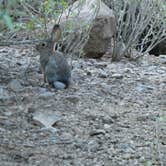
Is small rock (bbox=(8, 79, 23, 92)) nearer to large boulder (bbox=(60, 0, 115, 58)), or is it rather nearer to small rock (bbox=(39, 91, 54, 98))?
small rock (bbox=(39, 91, 54, 98))

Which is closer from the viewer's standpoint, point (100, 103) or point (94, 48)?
point (100, 103)

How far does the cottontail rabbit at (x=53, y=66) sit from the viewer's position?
5.86 meters

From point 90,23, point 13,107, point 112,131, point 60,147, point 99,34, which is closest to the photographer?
point 60,147

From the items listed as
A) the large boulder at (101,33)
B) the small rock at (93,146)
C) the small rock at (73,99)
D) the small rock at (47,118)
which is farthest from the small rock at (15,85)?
the large boulder at (101,33)

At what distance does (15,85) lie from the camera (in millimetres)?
5715

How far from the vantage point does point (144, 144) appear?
14.5 feet

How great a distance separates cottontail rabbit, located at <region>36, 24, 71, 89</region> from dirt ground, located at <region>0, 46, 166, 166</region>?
4.4 inches

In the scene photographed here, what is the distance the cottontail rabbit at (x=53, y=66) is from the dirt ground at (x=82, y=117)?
11 centimetres

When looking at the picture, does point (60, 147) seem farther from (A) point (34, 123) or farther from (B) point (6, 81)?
(B) point (6, 81)

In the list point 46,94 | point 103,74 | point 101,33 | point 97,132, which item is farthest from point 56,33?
point 101,33

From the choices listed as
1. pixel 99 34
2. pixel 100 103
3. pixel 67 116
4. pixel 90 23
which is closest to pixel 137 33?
pixel 99 34

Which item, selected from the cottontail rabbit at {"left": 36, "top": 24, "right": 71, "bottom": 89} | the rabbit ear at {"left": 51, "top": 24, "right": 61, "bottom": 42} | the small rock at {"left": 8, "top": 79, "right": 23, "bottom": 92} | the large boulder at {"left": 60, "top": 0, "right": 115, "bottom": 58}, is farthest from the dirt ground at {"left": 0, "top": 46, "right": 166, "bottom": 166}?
the large boulder at {"left": 60, "top": 0, "right": 115, "bottom": 58}

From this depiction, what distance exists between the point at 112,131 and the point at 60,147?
60 cm

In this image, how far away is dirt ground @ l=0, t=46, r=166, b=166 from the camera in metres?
4.15
